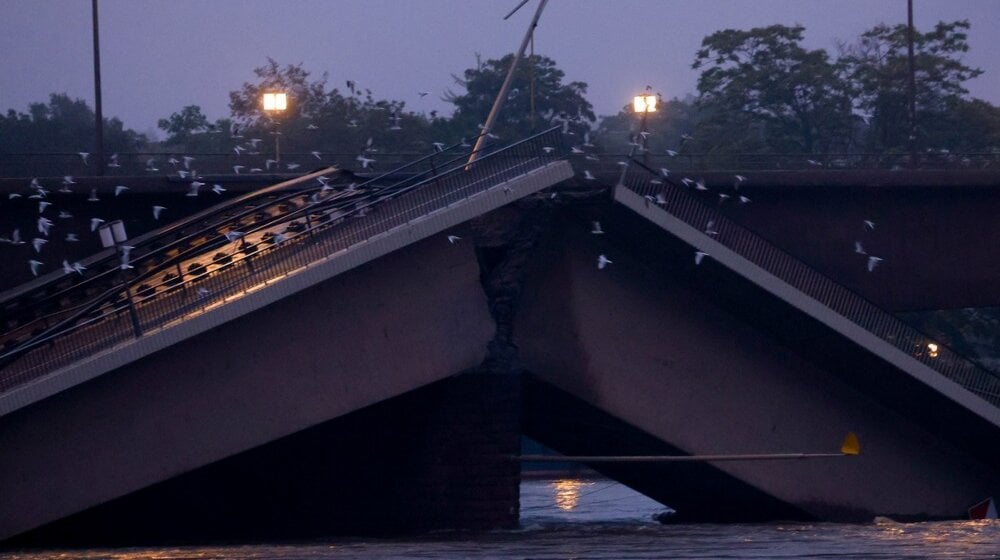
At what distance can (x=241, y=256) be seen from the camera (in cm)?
2262

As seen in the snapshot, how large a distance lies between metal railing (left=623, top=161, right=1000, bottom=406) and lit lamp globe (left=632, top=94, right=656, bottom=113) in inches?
168

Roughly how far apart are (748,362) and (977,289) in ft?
24.5

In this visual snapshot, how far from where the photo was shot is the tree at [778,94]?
57125 millimetres

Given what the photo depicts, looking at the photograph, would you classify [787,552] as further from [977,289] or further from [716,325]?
[977,289]

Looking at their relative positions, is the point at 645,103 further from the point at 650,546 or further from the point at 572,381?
the point at 650,546

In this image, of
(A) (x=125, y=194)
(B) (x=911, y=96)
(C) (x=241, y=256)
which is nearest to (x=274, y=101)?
(A) (x=125, y=194)

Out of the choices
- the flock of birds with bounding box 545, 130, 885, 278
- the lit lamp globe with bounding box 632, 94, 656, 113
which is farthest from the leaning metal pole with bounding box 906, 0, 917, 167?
the lit lamp globe with bounding box 632, 94, 656, 113

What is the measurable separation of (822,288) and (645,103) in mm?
6753

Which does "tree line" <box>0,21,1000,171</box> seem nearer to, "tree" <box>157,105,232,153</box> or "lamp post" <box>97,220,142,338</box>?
"tree" <box>157,105,232,153</box>

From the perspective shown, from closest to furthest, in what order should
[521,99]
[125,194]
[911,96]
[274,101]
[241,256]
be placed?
[241,256], [125,194], [274,101], [911,96], [521,99]

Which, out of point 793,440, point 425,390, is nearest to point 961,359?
point 793,440

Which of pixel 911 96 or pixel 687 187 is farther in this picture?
pixel 911 96

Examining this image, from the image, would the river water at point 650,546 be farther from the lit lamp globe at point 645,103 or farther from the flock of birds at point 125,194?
the lit lamp globe at point 645,103

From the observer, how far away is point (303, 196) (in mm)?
27375
